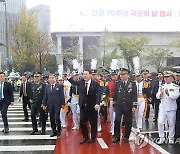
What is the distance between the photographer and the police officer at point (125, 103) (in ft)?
24.7

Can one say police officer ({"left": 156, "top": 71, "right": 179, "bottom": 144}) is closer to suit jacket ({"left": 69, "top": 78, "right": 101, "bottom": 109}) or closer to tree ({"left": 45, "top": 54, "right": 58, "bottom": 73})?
suit jacket ({"left": 69, "top": 78, "right": 101, "bottom": 109})

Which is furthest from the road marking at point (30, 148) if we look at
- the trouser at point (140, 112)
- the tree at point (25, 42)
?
the tree at point (25, 42)

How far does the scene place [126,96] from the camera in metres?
7.54

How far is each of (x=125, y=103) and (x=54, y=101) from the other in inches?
78.8

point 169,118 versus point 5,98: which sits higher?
point 5,98

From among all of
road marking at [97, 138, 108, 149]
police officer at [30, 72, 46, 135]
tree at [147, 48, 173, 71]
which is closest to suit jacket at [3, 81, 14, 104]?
police officer at [30, 72, 46, 135]


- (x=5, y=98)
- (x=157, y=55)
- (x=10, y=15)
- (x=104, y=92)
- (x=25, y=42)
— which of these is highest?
(x=10, y=15)

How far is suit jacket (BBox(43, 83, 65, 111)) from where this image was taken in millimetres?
8172

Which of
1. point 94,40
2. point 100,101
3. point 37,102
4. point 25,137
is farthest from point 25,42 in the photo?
point 100,101

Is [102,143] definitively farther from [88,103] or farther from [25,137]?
[25,137]

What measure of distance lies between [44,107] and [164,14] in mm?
43425

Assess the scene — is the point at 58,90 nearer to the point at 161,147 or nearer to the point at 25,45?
the point at 161,147

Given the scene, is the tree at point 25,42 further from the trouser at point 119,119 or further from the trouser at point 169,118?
the trouser at point 169,118

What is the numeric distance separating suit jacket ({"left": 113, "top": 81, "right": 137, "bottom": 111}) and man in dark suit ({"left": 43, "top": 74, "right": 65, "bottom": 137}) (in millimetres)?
1644
